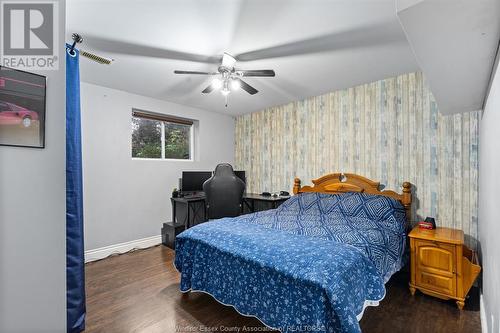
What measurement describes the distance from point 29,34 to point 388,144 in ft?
11.2

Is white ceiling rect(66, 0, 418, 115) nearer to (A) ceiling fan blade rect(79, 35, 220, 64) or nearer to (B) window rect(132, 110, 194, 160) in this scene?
(A) ceiling fan blade rect(79, 35, 220, 64)

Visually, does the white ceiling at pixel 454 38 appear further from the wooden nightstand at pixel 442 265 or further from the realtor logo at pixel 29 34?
the realtor logo at pixel 29 34

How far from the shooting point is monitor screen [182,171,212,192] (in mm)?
4008

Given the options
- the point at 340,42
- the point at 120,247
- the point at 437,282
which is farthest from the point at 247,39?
the point at 120,247

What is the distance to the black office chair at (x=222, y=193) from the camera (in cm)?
313

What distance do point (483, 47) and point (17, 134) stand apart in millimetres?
2097

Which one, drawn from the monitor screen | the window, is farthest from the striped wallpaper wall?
the window

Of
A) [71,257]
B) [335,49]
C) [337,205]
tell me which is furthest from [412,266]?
[71,257]

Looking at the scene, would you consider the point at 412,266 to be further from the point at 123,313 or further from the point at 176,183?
the point at 176,183

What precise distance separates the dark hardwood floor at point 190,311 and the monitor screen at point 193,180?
1.60 metres

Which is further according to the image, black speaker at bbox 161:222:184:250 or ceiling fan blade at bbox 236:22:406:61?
black speaker at bbox 161:222:184:250

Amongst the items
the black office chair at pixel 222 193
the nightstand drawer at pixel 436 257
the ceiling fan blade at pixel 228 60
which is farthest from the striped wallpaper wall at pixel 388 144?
the ceiling fan blade at pixel 228 60

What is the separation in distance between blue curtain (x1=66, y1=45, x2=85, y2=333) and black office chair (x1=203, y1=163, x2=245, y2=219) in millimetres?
1575

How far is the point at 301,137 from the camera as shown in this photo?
3.97 m
